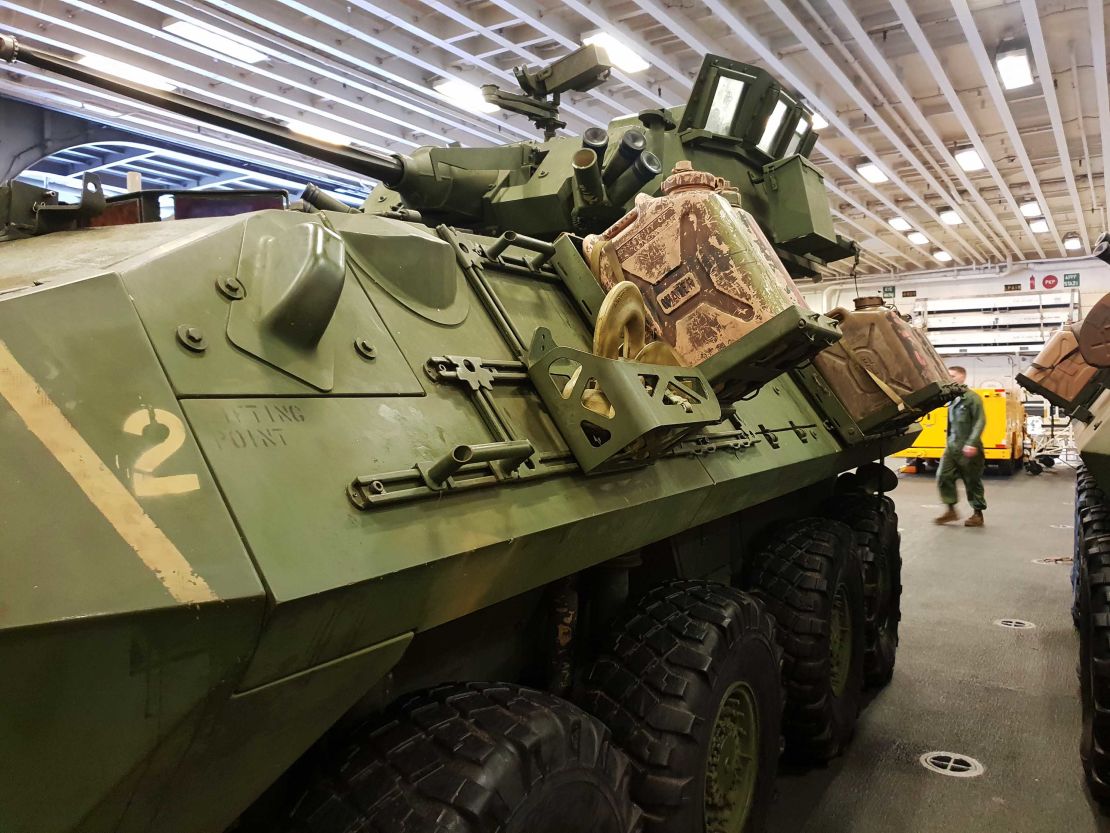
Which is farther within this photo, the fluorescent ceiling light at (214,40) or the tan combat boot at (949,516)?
the tan combat boot at (949,516)

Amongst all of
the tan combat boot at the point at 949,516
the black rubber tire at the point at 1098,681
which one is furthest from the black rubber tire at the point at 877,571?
the tan combat boot at the point at 949,516

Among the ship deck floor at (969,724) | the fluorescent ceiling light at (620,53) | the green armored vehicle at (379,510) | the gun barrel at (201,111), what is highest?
the fluorescent ceiling light at (620,53)

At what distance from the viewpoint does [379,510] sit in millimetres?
1620

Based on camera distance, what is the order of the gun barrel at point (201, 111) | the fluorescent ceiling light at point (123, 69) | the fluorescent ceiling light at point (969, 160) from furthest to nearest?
the fluorescent ceiling light at point (969, 160)
the fluorescent ceiling light at point (123, 69)
the gun barrel at point (201, 111)

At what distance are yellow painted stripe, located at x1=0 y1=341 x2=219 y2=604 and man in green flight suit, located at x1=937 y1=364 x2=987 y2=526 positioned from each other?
1017 cm

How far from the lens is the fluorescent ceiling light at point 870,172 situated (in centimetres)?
1170

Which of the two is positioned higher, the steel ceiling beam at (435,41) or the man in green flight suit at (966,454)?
the steel ceiling beam at (435,41)

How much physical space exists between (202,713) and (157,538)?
0.27 meters

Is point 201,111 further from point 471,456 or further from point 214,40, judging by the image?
point 214,40

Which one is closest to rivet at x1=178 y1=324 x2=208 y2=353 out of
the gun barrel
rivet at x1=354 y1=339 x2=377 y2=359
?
rivet at x1=354 y1=339 x2=377 y2=359

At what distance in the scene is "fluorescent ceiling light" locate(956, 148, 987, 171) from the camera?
1113 cm

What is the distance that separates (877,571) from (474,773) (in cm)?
392

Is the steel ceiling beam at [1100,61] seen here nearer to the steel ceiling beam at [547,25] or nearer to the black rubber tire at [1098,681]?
the steel ceiling beam at [547,25]

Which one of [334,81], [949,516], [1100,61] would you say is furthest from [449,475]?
[949,516]
